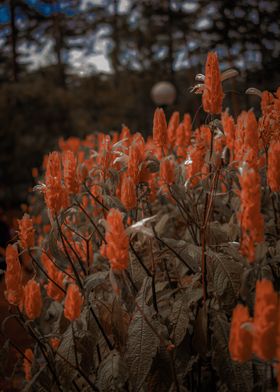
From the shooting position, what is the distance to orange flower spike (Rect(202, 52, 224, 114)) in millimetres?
1074

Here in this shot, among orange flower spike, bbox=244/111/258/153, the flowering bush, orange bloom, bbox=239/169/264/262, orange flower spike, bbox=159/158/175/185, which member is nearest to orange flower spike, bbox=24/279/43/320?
the flowering bush

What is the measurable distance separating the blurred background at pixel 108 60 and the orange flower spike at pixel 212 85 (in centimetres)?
205

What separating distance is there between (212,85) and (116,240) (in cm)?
49

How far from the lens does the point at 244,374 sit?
3.60 ft

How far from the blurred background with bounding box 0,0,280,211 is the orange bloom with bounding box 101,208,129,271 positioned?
2.44 meters

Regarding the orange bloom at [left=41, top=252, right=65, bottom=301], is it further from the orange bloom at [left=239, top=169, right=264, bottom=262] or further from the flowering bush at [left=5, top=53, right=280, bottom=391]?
the orange bloom at [left=239, top=169, right=264, bottom=262]

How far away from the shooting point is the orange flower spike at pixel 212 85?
107cm

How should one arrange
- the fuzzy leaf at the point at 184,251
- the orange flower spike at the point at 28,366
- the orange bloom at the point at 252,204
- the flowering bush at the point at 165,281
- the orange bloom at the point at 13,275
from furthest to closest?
the orange flower spike at the point at 28,366, the fuzzy leaf at the point at 184,251, the orange bloom at the point at 13,275, the flowering bush at the point at 165,281, the orange bloom at the point at 252,204

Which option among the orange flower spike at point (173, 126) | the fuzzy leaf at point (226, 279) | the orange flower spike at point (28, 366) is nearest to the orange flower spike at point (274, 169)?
the fuzzy leaf at point (226, 279)

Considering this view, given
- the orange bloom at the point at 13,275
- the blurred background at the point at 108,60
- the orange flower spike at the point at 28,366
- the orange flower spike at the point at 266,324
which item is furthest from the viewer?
the blurred background at the point at 108,60

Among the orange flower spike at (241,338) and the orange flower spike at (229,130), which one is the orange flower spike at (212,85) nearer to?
the orange flower spike at (229,130)

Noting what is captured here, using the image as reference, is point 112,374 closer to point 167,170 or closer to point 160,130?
point 167,170

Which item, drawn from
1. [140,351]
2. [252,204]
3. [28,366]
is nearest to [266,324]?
[252,204]

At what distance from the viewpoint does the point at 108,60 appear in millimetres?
14781
